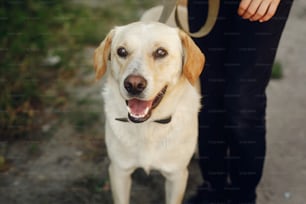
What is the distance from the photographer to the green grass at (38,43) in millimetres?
3664

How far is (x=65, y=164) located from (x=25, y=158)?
273mm

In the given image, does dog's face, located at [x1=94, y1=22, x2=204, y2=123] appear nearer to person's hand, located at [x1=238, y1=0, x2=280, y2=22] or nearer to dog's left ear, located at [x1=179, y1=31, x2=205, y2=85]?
dog's left ear, located at [x1=179, y1=31, x2=205, y2=85]

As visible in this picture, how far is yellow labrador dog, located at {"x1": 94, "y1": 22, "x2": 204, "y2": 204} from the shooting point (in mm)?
2316

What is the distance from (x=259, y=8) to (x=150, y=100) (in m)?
0.63

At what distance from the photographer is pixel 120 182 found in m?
2.72

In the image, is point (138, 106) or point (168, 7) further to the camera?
point (168, 7)

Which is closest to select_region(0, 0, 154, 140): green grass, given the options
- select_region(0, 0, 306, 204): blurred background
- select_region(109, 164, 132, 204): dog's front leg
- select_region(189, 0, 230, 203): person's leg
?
select_region(0, 0, 306, 204): blurred background

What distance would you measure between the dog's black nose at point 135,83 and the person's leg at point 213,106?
57 cm

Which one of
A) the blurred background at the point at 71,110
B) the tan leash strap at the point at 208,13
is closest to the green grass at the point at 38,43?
the blurred background at the point at 71,110

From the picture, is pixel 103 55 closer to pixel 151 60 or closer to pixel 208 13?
pixel 151 60

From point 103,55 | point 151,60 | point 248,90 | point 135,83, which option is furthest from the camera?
point 248,90

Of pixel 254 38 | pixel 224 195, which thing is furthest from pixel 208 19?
pixel 224 195

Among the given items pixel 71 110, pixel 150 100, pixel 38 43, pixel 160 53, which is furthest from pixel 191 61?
pixel 38 43

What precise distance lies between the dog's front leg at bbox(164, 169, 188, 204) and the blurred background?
30 cm
